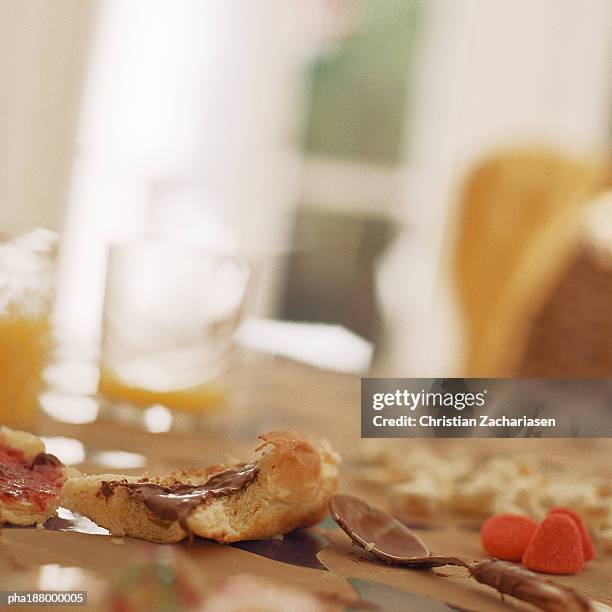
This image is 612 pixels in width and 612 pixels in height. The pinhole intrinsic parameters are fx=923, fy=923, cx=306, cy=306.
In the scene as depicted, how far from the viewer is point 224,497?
49cm

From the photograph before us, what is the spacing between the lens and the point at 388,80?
3.55 meters

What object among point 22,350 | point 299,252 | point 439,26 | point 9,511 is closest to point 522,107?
point 439,26

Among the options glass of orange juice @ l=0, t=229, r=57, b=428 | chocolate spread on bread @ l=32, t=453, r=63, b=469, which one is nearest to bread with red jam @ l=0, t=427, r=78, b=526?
chocolate spread on bread @ l=32, t=453, r=63, b=469

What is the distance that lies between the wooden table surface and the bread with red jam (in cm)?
A: 1

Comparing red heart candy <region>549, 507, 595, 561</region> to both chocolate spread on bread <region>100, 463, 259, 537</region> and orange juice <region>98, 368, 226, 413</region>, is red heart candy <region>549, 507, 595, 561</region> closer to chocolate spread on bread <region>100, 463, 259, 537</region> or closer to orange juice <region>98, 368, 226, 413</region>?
chocolate spread on bread <region>100, 463, 259, 537</region>

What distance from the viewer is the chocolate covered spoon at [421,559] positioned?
435 millimetres

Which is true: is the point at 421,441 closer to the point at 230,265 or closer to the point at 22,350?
the point at 230,265

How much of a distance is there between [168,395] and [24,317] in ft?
0.50

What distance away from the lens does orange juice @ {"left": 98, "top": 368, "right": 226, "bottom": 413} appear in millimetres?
782

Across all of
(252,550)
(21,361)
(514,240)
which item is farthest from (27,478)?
(514,240)

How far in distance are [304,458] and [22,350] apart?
0.31 m

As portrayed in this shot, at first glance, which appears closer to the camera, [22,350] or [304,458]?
[304,458]

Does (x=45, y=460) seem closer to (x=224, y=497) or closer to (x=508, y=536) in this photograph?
(x=224, y=497)

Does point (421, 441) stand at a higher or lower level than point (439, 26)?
lower
